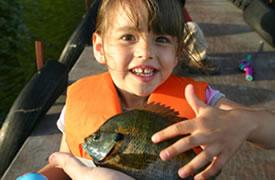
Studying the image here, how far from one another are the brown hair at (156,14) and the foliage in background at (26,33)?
12.5 ft

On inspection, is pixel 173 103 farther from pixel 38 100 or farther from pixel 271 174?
pixel 38 100

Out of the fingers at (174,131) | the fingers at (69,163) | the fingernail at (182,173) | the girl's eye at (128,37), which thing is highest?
the girl's eye at (128,37)

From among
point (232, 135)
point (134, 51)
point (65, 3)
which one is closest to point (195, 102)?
point (232, 135)

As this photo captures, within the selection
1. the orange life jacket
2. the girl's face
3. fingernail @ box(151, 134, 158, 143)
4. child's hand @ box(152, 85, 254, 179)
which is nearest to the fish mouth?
the girl's face

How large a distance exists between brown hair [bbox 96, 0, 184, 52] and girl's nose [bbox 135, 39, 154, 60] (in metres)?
0.08

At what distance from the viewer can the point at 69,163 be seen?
6.51 ft

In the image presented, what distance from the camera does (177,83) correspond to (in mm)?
2717

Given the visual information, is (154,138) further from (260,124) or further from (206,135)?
(260,124)

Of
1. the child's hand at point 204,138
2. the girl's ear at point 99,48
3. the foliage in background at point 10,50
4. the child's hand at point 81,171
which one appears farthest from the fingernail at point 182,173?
the foliage in background at point 10,50

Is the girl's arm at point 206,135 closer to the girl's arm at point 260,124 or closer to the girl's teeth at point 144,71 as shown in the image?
the girl's arm at point 260,124

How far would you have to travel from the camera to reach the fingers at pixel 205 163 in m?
1.68

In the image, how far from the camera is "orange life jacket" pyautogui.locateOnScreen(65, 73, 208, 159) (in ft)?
8.45

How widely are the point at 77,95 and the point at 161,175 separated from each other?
1256mm

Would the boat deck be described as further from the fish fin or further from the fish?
the fish
